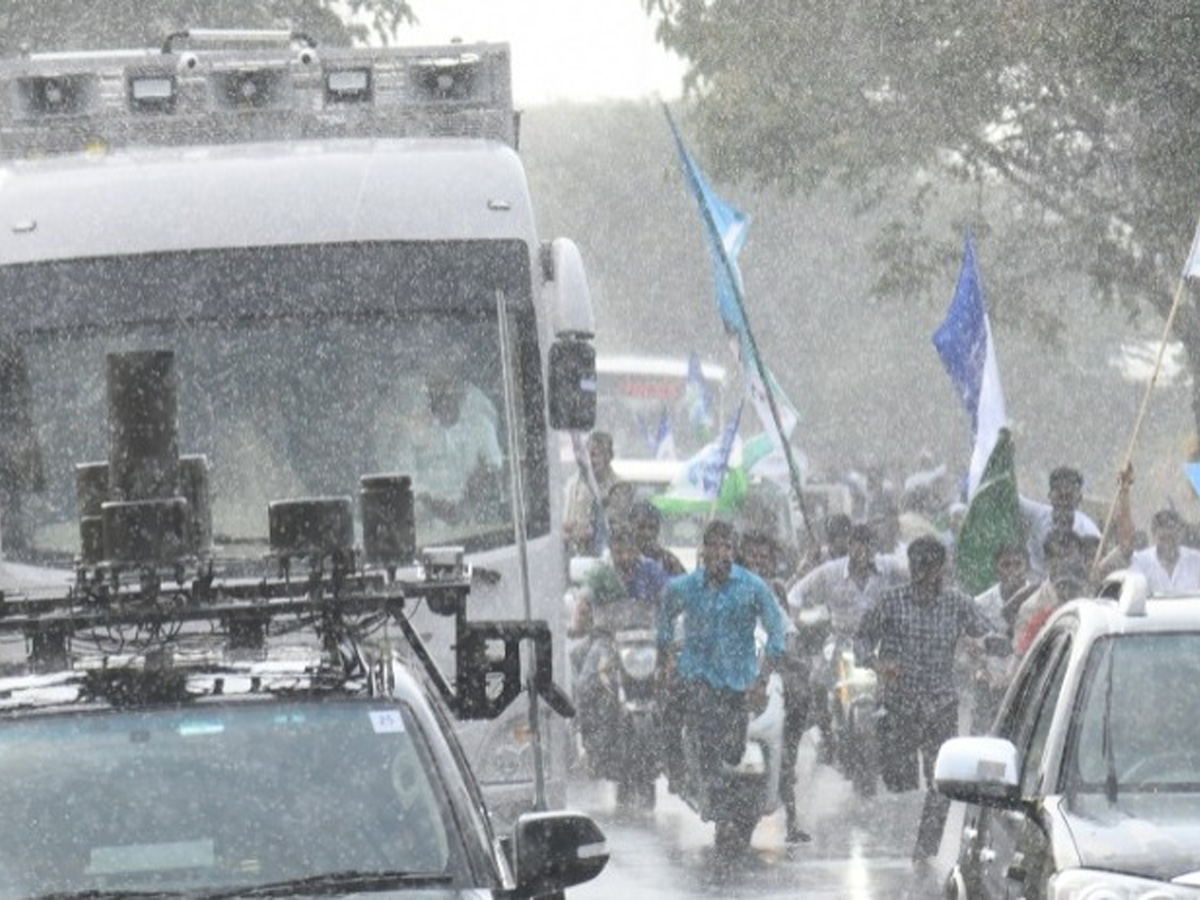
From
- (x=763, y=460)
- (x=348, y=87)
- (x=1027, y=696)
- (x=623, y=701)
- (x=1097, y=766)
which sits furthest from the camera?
(x=763, y=460)

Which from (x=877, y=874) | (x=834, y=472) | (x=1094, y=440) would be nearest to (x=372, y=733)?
(x=877, y=874)

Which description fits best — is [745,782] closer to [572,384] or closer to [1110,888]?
[572,384]

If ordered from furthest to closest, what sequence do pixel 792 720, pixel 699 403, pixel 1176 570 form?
pixel 699 403 < pixel 1176 570 < pixel 792 720

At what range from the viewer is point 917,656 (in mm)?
18297

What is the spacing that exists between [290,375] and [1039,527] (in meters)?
7.59

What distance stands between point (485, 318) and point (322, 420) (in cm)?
78

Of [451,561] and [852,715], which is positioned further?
[852,715]

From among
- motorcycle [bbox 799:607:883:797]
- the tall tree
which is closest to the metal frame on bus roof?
motorcycle [bbox 799:607:883:797]

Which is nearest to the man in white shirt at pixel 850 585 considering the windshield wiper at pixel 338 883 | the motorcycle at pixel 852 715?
the motorcycle at pixel 852 715

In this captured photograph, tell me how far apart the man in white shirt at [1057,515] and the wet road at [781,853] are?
1.53m

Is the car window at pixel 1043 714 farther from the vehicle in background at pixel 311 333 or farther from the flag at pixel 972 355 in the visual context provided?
the flag at pixel 972 355

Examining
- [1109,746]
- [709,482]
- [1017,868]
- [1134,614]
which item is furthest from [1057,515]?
[709,482]

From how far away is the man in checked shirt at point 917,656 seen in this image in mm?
18297

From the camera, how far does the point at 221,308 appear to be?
1502 cm
